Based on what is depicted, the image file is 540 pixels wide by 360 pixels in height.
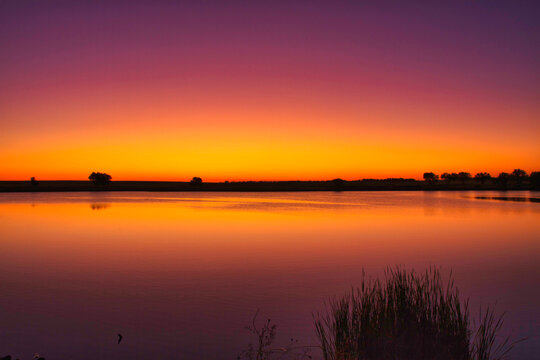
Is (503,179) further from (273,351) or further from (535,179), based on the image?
(273,351)

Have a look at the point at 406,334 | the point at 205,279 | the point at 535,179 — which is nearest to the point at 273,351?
the point at 406,334

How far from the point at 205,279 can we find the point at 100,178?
179700 mm

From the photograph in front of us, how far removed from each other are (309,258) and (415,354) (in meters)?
13.4

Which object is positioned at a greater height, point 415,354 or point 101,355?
point 415,354

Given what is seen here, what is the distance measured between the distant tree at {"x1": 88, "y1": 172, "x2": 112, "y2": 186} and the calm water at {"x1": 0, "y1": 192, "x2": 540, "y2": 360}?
158310 millimetres

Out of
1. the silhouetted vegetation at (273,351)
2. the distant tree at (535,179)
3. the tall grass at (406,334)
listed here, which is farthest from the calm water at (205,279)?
the distant tree at (535,179)

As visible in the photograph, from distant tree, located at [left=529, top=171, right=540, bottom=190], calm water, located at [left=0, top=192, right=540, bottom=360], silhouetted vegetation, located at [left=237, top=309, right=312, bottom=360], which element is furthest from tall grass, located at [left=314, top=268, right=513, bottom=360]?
distant tree, located at [left=529, top=171, right=540, bottom=190]

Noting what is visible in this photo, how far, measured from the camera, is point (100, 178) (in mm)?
181000

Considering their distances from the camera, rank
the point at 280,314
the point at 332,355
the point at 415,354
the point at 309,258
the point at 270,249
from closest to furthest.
A: the point at 415,354
the point at 332,355
the point at 280,314
the point at 309,258
the point at 270,249

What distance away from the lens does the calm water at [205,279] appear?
9547 mm

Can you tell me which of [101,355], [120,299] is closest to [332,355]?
[101,355]

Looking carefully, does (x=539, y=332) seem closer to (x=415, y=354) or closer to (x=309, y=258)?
(x=415, y=354)

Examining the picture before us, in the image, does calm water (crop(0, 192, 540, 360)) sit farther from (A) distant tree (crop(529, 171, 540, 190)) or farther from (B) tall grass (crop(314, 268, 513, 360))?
(A) distant tree (crop(529, 171, 540, 190))

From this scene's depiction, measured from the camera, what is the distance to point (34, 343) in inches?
360
